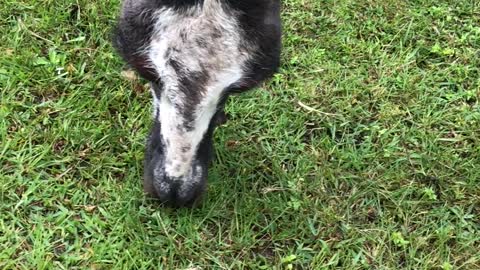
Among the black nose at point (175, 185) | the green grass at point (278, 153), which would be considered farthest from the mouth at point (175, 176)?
the green grass at point (278, 153)

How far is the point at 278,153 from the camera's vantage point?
3.60 meters

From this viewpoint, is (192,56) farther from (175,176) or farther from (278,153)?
(278,153)

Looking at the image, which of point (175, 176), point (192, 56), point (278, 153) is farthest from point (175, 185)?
point (278, 153)

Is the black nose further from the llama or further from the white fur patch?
the white fur patch

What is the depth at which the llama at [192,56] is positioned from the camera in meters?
2.42

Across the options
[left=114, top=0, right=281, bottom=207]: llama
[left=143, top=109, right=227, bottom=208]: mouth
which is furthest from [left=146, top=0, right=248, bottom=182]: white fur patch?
[left=143, top=109, right=227, bottom=208]: mouth

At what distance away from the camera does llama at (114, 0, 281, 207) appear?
242 cm

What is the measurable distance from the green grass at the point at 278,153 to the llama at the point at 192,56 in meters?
0.51

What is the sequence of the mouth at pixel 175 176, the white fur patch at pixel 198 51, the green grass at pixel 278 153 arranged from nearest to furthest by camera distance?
the white fur patch at pixel 198 51 → the mouth at pixel 175 176 → the green grass at pixel 278 153

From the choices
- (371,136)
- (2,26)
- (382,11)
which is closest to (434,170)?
(371,136)

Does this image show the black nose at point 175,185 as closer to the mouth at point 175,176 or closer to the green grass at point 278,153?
the mouth at point 175,176

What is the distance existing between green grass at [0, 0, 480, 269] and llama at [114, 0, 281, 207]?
1.67 ft

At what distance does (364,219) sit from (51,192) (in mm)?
1513

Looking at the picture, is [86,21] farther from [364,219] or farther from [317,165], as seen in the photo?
[364,219]
